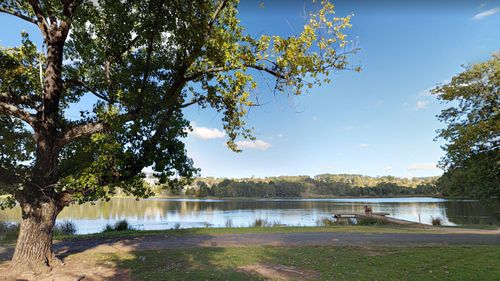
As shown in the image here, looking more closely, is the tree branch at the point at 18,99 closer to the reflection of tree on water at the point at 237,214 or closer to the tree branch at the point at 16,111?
the tree branch at the point at 16,111

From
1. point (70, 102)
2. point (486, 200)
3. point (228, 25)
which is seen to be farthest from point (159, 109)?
point (486, 200)

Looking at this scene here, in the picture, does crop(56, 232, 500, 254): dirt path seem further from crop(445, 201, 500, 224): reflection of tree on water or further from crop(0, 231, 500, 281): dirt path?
crop(445, 201, 500, 224): reflection of tree on water

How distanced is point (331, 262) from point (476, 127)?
47.8 feet

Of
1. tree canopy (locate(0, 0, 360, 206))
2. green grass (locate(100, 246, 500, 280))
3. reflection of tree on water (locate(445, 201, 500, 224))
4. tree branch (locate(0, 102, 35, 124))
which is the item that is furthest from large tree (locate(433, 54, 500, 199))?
tree branch (locate(0, 102, 35, 124))

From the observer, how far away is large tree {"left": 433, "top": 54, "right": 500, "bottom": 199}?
19475 millimetres

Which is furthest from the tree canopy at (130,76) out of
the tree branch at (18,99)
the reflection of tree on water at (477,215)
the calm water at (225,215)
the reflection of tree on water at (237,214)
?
the reflection of tree on water at (477,215)

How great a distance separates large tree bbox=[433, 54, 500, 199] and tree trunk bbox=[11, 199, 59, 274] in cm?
2012

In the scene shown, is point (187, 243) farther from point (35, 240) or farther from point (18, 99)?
point (18, 99)

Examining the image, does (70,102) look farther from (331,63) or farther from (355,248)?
(355,248)

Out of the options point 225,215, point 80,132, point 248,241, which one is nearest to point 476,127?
point 248,241

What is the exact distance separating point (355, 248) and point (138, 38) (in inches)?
376

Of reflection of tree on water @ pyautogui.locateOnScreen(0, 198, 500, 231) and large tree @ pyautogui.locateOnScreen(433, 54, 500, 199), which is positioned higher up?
large tree @ pyautogui.locateOnScreen(433, 54, 500, 199)

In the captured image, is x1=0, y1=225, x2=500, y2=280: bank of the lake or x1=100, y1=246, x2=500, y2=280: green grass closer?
x1=100, y1=246, x2=500, y2=280: green grass

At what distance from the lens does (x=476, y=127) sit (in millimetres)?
18719
